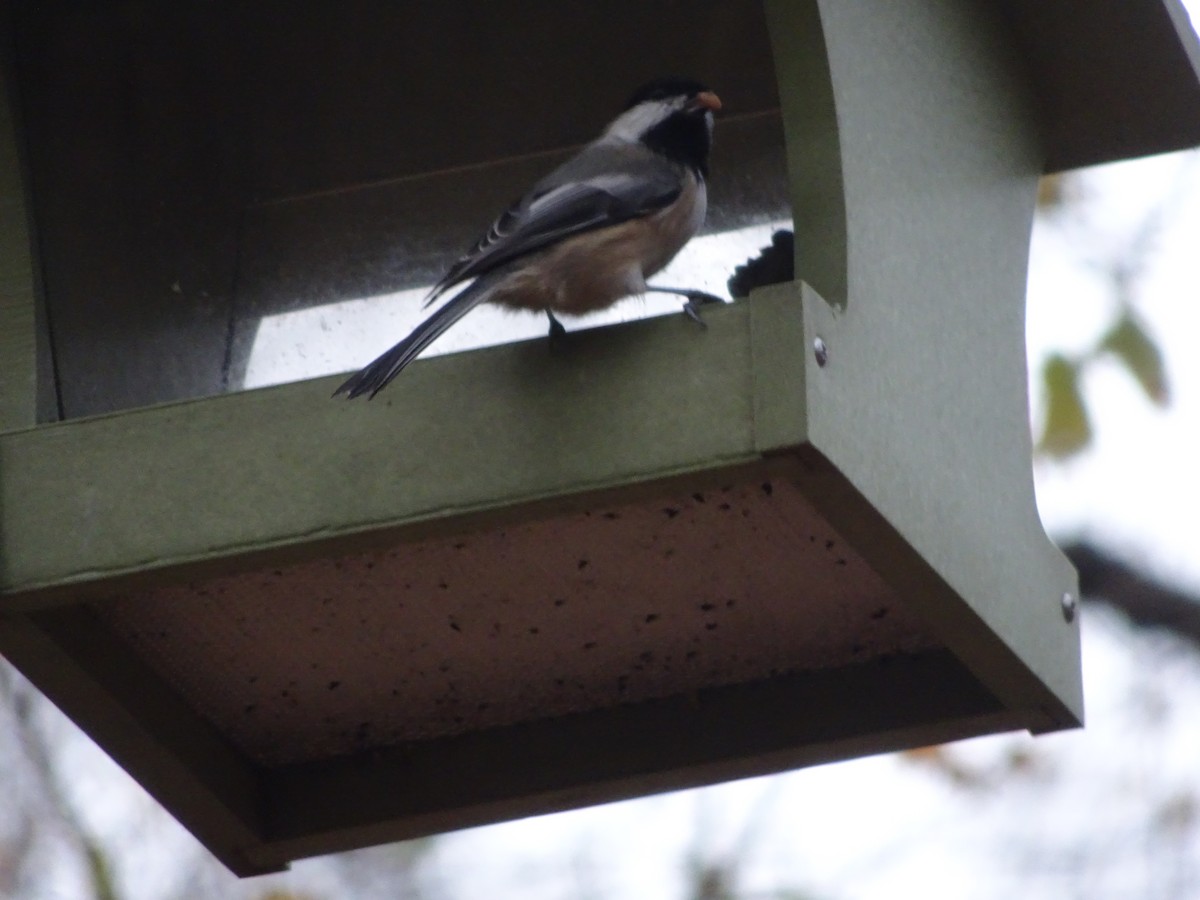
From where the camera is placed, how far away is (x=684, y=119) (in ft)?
7.96

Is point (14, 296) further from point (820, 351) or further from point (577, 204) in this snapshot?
point (820, 351)

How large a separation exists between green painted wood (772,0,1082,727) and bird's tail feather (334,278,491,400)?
36cm

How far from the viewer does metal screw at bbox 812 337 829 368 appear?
5.73ft

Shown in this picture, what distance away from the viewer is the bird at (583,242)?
190cm

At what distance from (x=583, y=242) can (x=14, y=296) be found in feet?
2.18

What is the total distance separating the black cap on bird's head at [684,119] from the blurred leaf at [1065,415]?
1151mm

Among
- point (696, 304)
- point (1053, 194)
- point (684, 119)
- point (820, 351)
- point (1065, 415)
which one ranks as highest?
point (1053, 194)

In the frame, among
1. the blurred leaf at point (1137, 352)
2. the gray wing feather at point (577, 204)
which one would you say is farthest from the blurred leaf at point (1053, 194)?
the gray wing feather at point (577, 204)

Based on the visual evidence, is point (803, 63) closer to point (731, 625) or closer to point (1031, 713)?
point (731, 625)

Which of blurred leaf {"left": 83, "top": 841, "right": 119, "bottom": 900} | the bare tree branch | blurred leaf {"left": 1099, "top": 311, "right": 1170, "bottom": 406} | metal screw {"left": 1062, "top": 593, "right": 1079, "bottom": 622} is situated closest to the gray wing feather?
metal screw {"left": 1062, "top": 593, "right": 1079, "bottom": 622}

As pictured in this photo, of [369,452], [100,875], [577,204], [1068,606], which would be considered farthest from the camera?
[100,875]

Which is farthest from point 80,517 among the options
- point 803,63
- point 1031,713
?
point 1031,713

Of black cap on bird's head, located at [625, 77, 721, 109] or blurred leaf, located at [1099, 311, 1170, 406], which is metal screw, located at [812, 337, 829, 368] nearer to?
black cap on bird's head, located at [625, 77, 721, 109]

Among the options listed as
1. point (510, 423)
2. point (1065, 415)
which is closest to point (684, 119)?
point (510, 423)
